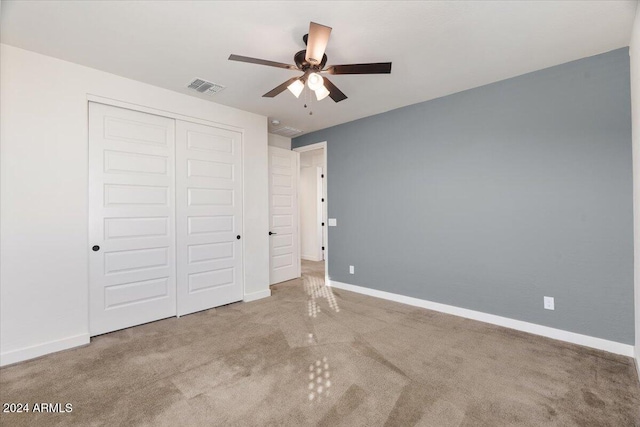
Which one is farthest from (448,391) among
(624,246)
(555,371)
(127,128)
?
(127,128)

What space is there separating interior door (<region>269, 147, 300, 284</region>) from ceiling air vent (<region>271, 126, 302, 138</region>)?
1.05ft

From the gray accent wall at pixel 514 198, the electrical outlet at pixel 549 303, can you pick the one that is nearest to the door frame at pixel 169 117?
the gray accent wall at pixel 514 198

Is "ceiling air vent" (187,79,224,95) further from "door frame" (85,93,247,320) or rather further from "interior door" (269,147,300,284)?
"interior door" (269,147,300,284)

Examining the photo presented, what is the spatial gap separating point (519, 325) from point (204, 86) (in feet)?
14.5

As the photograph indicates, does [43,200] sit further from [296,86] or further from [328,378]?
[328,378]

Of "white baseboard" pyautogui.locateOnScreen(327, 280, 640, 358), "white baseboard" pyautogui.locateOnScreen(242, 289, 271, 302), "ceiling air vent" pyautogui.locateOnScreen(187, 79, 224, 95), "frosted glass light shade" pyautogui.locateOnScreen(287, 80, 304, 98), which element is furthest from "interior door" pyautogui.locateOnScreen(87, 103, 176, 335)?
"white baseboard" pyautogui.locateOnScreen(327, 280, 640, 358)

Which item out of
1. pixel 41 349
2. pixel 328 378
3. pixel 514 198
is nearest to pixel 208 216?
pixel 41 349

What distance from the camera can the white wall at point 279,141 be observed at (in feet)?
17.5

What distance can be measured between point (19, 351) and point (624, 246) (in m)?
5.45

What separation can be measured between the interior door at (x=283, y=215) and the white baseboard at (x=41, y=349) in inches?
106

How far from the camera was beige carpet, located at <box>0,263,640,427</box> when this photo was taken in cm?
180

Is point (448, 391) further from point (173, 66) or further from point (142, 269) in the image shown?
point (173, 66)

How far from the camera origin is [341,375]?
2.23 metres

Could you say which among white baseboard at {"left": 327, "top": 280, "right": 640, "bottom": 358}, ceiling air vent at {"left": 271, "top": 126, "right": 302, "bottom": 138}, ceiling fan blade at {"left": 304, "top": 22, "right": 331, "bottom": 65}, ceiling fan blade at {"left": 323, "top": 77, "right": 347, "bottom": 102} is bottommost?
white baseboard at {"left": 327, "top": 280, "right": 640, "bottom": 358}
